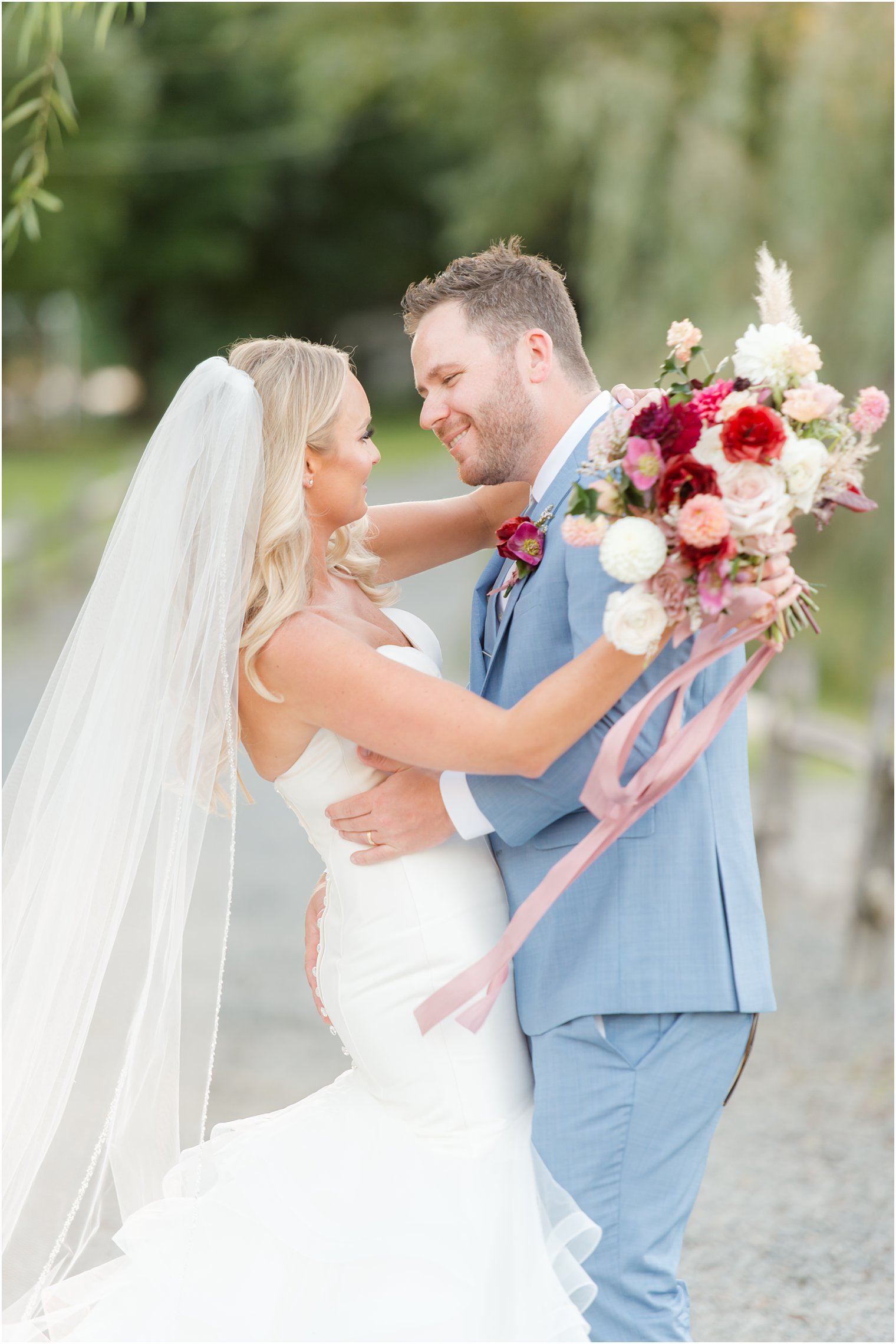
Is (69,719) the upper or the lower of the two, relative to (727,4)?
lower

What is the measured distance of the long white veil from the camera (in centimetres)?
266

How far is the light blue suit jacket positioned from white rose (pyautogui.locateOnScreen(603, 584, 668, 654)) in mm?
264

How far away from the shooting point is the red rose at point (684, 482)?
2086mm

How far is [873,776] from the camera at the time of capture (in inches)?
250

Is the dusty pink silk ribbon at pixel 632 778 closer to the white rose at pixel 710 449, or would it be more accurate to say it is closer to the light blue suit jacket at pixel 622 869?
the light blue suit jacket at pixel 622 869

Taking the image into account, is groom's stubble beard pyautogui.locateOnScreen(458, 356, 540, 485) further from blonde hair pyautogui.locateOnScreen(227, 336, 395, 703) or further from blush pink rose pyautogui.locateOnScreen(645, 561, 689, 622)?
blush pink rose pyautogui.locateOnScreen(645, 561, 689, 622)

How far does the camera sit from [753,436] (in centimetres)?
208

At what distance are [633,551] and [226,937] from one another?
1.19 m

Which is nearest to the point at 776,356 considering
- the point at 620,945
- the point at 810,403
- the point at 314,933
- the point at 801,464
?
the point at 810,403

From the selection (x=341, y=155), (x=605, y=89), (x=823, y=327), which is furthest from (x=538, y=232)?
(x=341, y=155)

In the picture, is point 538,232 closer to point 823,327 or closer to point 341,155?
point 823,327

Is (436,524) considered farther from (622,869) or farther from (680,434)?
(680,434)

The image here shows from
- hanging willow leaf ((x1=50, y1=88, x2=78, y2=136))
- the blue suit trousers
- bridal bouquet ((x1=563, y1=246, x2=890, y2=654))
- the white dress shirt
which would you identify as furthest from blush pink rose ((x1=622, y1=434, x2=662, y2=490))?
hanging willow leaf ((x1=50, y1=88, x2=78, y2=136))

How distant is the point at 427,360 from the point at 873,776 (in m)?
4.24
